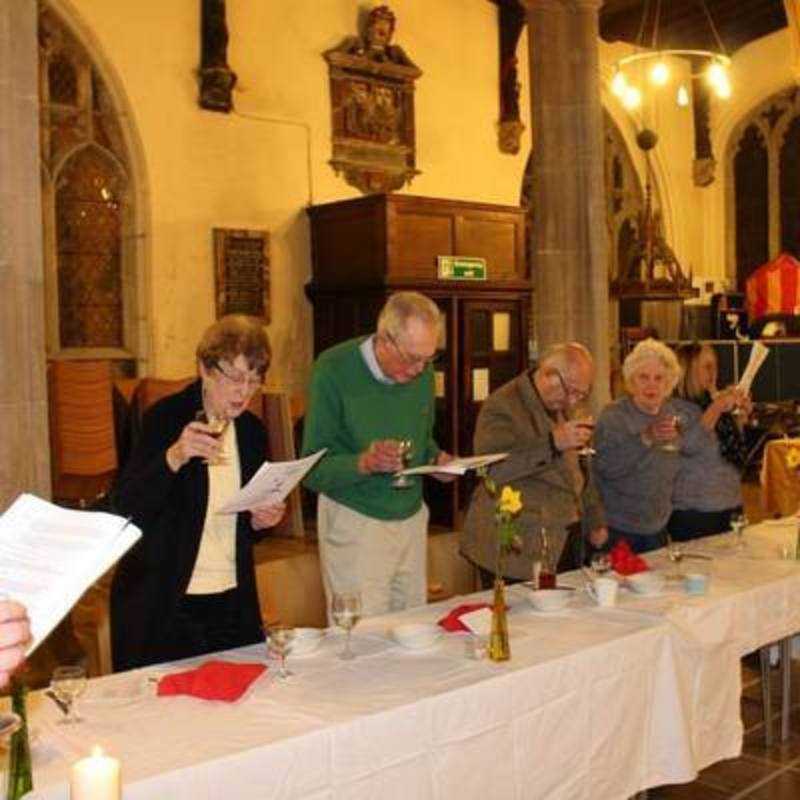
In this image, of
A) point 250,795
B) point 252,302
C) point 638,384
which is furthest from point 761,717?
point 252,302

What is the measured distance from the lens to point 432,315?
3.68 metres

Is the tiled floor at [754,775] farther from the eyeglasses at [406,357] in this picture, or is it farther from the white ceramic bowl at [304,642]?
the eyeglasses at [406,357]

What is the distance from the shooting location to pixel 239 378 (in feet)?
10.0

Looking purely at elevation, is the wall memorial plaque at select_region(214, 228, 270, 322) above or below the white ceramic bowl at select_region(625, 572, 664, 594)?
above

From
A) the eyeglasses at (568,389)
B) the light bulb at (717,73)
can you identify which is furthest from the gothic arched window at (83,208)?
the eyeglasses at (568,389)

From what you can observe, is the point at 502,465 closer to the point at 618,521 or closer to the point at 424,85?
the point at 618,521

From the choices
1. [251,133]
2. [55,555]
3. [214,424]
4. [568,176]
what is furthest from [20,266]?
[251,133]

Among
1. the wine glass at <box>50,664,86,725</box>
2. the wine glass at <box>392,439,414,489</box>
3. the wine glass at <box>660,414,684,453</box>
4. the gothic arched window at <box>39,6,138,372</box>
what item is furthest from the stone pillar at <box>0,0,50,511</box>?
the gothic arched window at <box>39,6,138,372</box>

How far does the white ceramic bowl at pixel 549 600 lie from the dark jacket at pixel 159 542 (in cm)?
84

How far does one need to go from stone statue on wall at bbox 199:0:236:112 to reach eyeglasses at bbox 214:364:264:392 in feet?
21.9

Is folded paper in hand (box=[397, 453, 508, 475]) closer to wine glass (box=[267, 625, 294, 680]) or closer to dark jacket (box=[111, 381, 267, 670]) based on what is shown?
dark jacket (box=[111, 381, 267, 670])

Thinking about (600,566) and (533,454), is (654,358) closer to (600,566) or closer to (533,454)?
(533,454)

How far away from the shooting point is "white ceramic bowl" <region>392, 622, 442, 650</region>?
3018mm

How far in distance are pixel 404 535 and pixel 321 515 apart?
303mm
